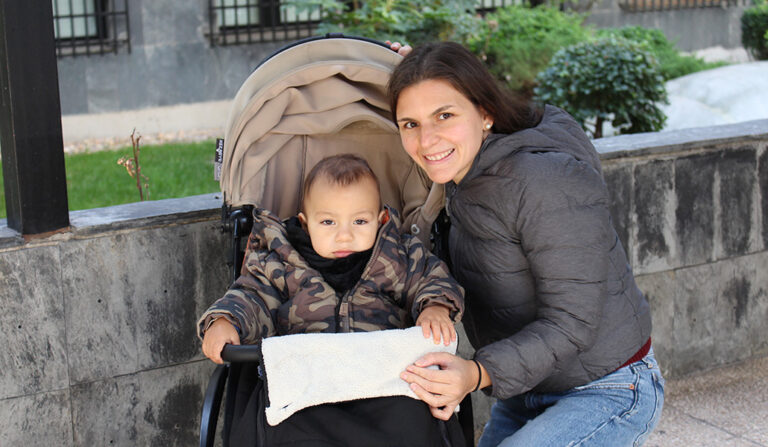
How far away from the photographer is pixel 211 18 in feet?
35.1

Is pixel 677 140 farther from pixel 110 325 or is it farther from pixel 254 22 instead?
pixel 254 22

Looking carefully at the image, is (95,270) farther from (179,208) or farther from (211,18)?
(211,18)

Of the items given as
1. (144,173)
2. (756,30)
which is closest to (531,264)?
(144,173)

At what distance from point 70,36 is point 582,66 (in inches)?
243

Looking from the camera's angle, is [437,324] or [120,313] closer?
[437,324]

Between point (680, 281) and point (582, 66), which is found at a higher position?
point (582, 66)

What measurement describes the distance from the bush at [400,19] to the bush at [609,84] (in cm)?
138

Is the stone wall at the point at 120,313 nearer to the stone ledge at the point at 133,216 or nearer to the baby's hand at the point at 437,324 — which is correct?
the stone ledge at the point at 133,216

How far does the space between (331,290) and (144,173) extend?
17.3ft

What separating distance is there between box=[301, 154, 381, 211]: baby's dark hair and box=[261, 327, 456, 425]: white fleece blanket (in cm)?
57

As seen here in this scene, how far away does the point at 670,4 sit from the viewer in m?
13.9

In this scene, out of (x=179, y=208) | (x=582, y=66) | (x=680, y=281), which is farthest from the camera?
(x=582, y=66)

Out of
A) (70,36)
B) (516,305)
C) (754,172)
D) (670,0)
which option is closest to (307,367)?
(516,305)

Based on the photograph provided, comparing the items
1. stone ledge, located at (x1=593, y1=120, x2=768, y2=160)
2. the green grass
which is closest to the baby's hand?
stone ledge, located at (x1=593, y1=120, x2=768, y2=160)
